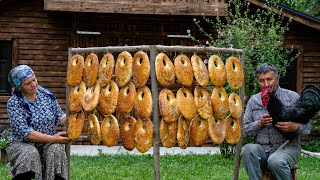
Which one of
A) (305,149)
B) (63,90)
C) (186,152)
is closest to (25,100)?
(186,152)

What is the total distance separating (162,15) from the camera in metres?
15.2

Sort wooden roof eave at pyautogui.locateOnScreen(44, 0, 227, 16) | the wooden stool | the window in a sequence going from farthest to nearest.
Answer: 1. the window
2. wooden roof eave at pyautogui.locateOnScreen(44, 0, 227, 16)
3. the wooden stool

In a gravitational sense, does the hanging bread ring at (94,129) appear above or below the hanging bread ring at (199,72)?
below

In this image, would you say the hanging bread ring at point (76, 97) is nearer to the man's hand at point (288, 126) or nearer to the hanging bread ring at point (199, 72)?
the hanging bread ring at point (199, 72)

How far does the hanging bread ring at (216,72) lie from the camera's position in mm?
6164

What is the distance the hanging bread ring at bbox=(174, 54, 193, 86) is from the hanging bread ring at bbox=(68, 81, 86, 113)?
902mm

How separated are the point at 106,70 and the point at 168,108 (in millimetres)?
678

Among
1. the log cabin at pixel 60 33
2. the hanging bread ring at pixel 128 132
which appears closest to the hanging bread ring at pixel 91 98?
the hanging bread ring at pixel 128 132

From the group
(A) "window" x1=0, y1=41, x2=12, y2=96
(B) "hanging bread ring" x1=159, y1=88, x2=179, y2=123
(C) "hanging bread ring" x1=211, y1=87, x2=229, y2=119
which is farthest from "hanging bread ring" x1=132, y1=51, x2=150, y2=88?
(A) "window" x1=0, y1=41, x2=12, y2=96

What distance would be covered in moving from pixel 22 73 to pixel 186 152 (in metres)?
7.53

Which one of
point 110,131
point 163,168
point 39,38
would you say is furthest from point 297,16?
point 110,131

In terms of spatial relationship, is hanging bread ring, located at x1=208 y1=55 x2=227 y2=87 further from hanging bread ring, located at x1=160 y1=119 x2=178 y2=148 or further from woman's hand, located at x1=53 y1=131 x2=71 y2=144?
woman's hand, located at x1=53 y1=131 x2=71 y2=144

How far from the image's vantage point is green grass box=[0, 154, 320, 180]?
9508mm

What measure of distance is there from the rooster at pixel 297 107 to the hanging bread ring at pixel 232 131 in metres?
0.36
